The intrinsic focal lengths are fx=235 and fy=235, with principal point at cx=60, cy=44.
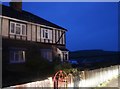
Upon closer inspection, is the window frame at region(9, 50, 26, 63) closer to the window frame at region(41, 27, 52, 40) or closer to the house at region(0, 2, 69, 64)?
the house at region(0, 2, 69, 64)

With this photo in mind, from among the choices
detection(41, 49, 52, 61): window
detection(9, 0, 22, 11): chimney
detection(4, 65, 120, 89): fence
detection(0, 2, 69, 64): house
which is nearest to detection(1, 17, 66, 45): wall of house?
detection(0, 2, 69, 64): house

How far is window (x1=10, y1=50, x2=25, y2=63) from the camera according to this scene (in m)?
26.0

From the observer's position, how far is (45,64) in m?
26.9

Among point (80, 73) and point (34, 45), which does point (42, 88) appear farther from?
point (34, 45)

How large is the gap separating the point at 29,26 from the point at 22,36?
185 cm

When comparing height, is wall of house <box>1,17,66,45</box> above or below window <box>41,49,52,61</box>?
above

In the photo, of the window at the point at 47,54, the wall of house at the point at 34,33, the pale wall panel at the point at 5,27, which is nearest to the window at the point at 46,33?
the wall of house at the point at 34,33

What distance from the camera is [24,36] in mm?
28922

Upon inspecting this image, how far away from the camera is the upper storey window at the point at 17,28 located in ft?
88.7

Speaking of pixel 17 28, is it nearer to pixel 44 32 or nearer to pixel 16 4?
pixel 16 4

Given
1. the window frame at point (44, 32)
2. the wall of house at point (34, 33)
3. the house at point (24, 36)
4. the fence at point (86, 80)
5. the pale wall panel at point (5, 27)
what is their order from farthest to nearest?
the window frame at point (44, 32) → the wall of house at point (34, 33) → the house at point (24, 36) → the pale wall panel at point (5, 27) → the fence at point (86, 80)

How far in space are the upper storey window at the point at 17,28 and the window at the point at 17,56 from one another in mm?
2357

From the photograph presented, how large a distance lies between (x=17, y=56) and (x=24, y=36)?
3139 mm

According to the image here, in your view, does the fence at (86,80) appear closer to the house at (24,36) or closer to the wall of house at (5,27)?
the house at (24,36)
